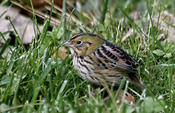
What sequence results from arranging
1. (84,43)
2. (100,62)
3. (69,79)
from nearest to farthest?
1. (69,79)
2. (100,62)
3. (84,43)

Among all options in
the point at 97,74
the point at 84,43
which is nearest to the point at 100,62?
the point at 97,74

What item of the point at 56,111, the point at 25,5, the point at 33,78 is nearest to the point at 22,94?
the point at 33,78

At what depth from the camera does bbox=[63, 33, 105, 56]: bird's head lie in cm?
387

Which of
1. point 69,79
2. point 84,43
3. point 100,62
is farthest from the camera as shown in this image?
point 84,43

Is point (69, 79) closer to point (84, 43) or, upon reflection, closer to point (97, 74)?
point (97, 74)

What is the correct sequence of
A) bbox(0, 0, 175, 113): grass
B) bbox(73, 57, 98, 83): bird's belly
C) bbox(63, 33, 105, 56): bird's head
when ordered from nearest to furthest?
1. bbox(0, 0, 175, 113): grass
2. bbox(73, 57, 98, 83): bird's belly
3. bbox(63, 33, 105, 56): bird's head

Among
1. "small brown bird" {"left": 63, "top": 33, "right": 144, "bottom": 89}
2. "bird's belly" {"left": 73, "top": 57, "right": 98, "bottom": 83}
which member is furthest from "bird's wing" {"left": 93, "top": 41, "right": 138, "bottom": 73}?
"bird's belly" {"left": 73, "top": 57, "right": 98, "bottom": 83}

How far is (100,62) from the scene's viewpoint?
12.2ft

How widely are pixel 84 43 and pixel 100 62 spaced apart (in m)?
0.30

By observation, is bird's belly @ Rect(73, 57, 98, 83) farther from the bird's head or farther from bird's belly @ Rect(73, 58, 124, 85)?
the bird's head

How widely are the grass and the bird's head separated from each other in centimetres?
17

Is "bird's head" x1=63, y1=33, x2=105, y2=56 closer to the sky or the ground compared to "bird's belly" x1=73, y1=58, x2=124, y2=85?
closer to the sky

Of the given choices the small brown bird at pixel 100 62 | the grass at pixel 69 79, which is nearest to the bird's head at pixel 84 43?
the small brown bird at pixel 100 62

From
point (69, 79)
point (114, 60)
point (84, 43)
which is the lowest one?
point (69, 79)
